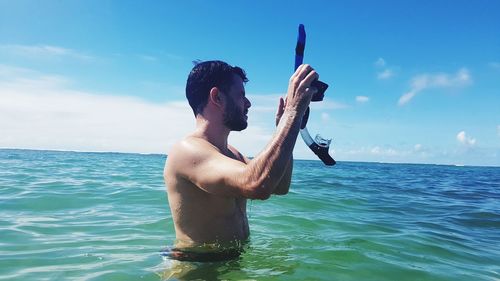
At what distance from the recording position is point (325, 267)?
452 centimetres

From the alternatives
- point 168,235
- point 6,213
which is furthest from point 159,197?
point 168,235

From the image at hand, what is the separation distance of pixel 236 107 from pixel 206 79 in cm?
38

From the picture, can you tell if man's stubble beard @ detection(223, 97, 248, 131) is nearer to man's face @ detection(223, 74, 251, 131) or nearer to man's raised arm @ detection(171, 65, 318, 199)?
man's face @ detection(223, 74, 251, 131)

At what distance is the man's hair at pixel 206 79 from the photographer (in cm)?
374

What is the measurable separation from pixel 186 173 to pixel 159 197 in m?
7.46

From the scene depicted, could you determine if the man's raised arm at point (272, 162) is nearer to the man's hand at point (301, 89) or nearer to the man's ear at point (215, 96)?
the man's hand at point (301, 89)

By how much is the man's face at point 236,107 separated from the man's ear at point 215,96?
64 millimetres

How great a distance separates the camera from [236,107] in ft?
12.2

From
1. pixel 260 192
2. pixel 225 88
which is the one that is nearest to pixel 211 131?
pixel 225 88

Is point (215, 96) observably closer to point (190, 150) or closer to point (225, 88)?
point (225, 88)

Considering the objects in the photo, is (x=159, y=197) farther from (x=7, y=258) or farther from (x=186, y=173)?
(x=186, y=173)

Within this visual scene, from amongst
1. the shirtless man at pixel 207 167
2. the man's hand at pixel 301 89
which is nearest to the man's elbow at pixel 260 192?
the shirtless man at pixel 207 167

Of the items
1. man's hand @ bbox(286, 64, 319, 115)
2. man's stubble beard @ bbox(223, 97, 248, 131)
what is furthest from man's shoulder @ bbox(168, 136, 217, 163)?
man's hand @ bbox(286, 64, 319, 115)

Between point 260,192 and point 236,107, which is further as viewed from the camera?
point 236,107
